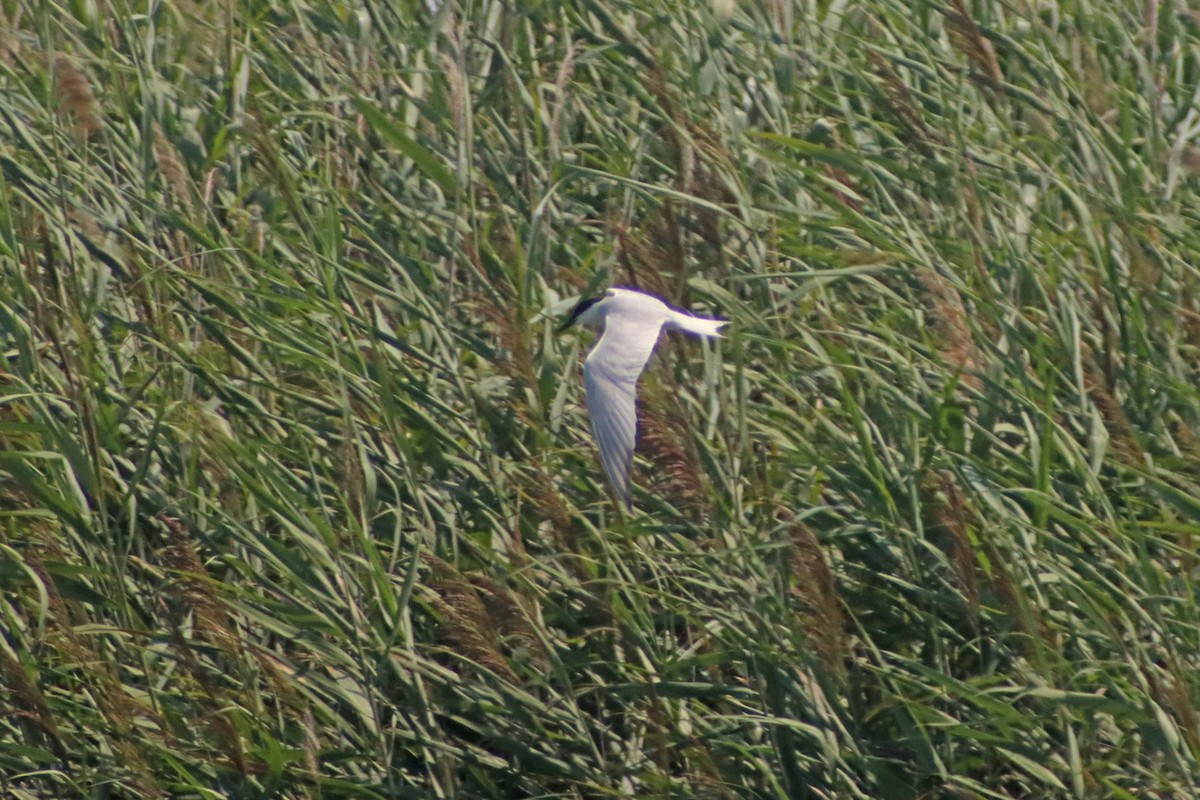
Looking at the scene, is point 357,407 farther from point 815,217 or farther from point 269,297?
point 815,217

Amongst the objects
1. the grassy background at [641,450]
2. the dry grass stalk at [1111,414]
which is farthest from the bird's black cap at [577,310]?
the dry grass stalk at [1111,414]

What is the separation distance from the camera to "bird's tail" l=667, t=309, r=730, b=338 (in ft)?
6.06

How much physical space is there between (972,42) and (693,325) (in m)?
0.47

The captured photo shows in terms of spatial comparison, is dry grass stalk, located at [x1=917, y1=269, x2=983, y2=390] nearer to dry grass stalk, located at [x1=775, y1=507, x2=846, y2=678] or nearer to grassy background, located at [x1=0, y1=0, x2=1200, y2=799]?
grassy background, located at [x1=0, y1=0, x2=1200, y2=799]

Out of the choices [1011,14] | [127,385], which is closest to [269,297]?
[127,385]

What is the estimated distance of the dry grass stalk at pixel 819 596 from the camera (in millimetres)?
1593

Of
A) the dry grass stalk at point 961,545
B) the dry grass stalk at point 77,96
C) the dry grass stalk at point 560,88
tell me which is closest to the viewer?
the dry grass stalk at point 961,545

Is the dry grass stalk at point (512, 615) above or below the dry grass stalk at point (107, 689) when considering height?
above

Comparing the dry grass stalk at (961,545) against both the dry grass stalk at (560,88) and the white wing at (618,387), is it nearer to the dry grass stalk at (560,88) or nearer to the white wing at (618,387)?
the white wing at (618,387)

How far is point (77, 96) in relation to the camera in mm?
1834

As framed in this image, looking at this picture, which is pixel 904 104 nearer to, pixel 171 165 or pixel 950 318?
pixel 950 318

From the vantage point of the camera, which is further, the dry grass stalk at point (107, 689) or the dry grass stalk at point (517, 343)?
the dry grass stalk at point (107, 689)

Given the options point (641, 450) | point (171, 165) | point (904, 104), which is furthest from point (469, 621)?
point (904, 104)

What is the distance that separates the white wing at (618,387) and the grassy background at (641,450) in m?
0.05
